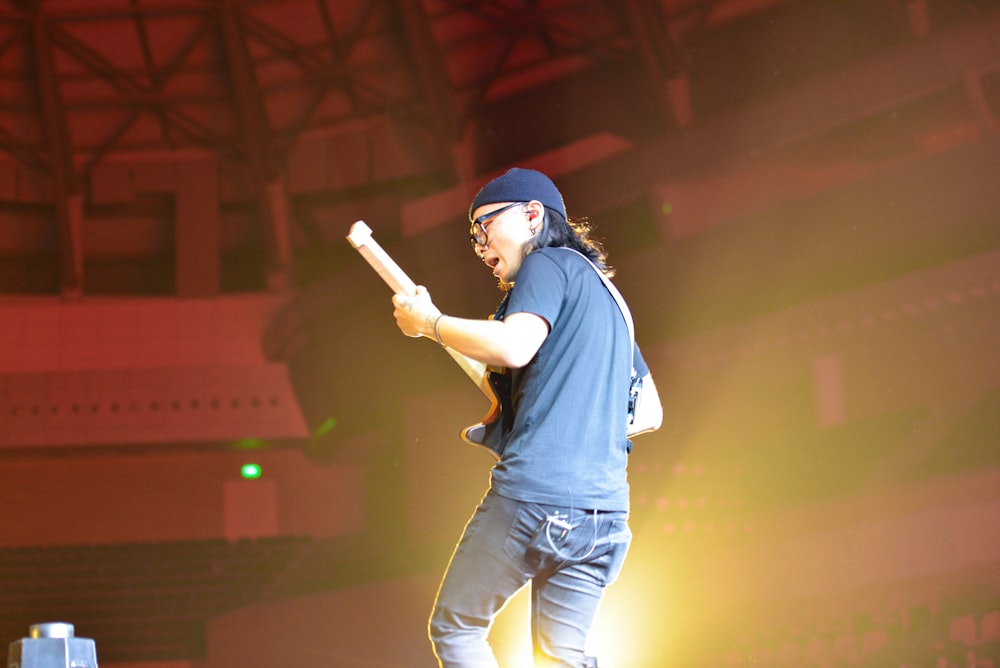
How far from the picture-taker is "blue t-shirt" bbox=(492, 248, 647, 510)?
5.63 ft

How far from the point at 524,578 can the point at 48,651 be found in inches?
35.3

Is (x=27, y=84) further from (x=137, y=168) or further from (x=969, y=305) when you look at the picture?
(x=969, y=305)

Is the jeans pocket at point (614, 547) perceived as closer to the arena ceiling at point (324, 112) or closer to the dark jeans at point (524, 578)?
the dark jeans at point (524, 578)

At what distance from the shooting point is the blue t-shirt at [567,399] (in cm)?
171

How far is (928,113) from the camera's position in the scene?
20.6 feet

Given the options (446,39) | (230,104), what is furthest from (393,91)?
(230,104)

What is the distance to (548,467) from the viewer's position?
171 centimetres

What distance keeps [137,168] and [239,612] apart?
5.04 m

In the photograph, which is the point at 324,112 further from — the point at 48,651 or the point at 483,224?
the point at 48,651

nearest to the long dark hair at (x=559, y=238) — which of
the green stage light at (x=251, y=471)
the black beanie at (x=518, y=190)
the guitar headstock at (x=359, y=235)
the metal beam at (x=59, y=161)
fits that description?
the black beanie at (x=518, y=190)

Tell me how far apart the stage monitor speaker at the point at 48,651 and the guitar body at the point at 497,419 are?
81cm

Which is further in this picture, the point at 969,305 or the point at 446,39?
the point at 446,39

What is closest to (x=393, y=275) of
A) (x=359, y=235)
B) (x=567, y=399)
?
(x=359, y=235)

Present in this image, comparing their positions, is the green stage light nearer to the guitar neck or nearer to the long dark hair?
the guitar neck
